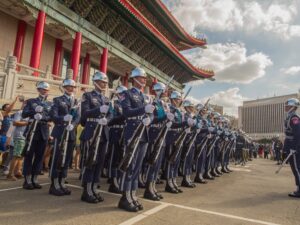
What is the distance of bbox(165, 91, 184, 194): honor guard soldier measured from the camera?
559 centimetres

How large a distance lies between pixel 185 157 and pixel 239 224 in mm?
2794

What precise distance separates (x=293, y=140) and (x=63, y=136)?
525cm

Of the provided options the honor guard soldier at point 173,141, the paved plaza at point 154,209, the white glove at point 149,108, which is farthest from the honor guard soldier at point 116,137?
the white glove at point 149,108

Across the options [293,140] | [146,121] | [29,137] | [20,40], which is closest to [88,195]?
[146,121]

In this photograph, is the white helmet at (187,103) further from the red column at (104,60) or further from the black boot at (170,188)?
the red column at (104,60)

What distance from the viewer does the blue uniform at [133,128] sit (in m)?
4.08

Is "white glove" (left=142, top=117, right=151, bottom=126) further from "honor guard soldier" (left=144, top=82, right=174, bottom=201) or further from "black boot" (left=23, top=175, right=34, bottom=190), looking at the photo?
"black boot" (left=23, top=175, right=34, bottom=190)

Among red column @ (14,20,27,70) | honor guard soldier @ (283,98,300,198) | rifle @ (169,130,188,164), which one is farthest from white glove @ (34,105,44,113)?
red column @ (14,20,27,70)

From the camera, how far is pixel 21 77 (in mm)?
9773

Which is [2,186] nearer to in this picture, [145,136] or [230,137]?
[145,136]

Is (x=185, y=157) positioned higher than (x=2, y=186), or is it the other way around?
(x=185, y=157)

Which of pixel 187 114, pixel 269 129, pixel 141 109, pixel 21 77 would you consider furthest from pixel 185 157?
pixel 269 129

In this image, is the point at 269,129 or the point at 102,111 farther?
the point at 269,129

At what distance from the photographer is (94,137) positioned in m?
4.43
